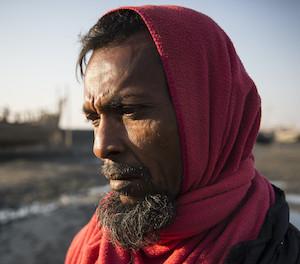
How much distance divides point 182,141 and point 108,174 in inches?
16.2

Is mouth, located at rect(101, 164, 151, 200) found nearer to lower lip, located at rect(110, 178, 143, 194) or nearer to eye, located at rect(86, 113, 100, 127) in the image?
lower lip, located at rect(110, 178, 143, 194)

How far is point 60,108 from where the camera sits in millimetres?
17562

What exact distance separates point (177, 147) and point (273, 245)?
63cm

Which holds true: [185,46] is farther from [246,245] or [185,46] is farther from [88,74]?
[246,245]

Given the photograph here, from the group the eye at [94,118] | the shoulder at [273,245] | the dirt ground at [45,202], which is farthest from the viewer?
the dirt ground at [45,202]

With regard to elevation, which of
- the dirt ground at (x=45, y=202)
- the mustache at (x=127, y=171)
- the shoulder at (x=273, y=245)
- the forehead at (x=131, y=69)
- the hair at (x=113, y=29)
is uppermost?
the hair at (x=113, y=29)

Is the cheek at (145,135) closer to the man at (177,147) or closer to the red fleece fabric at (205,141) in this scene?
the man at (177,147)

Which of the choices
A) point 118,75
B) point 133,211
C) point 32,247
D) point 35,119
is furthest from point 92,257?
point 35,119

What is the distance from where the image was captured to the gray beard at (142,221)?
1.16 m

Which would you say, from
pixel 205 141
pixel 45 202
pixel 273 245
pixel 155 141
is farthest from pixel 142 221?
pixel 45 202

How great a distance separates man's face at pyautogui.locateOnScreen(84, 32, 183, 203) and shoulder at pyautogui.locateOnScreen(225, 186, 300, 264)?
15.6 inches

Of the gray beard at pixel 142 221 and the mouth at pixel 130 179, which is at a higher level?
the mouth at pixel 130 179

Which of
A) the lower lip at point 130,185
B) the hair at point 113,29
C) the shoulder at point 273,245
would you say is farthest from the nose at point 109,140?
the shoulder at point 273,245

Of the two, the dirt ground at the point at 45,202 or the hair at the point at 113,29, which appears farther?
the dirt ground at the point at 45,202
